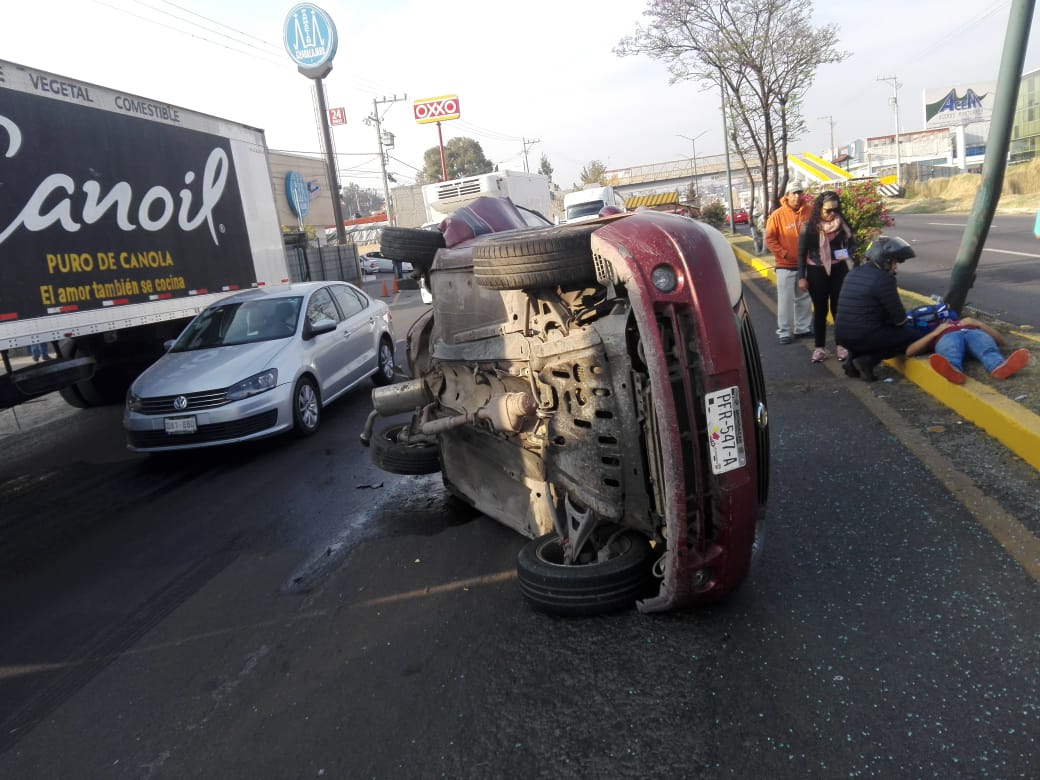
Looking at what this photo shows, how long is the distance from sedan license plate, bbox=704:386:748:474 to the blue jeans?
12.3 ft

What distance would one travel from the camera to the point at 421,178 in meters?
78.9

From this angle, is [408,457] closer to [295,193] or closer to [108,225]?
[108,225]

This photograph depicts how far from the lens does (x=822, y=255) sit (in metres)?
7.53

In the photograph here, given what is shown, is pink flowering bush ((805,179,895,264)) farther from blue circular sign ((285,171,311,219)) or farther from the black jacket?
blue circular sign ((285,171,311,219))

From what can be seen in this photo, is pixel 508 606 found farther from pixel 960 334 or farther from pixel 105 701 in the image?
pixel 960 334

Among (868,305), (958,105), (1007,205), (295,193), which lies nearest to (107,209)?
(868,305)

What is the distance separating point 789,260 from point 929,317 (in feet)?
7.44

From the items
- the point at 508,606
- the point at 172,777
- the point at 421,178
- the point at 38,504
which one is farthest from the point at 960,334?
the point at 421,178

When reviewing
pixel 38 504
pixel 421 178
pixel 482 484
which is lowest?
pixel 38 504

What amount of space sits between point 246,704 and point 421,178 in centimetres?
8008

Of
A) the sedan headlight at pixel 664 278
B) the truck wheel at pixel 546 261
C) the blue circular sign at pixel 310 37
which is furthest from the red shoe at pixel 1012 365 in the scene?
the blue circular sign at pixel 310 37

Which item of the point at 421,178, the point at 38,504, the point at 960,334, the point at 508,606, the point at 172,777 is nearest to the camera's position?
the point at 172,777

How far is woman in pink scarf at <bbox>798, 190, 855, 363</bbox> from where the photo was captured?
746 cm

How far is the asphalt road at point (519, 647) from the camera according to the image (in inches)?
98.3
